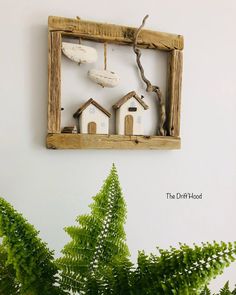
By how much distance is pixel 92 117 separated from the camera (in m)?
0.88

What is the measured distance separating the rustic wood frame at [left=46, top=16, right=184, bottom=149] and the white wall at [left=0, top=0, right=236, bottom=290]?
0.13 feet

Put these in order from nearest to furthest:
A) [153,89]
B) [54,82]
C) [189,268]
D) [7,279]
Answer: [189,268] < [7,279] < [54,82] < [153,89]

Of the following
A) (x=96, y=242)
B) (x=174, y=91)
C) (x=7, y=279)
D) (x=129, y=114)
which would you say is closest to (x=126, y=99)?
(x=129, y=114)

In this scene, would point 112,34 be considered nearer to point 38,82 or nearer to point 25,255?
point 38,82

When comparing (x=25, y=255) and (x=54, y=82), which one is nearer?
(x=25, y=255)

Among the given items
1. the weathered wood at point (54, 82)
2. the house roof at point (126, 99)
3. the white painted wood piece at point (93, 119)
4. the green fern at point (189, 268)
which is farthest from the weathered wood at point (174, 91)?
the green fern at point (189, 268)

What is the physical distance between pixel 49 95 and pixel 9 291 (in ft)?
1.55

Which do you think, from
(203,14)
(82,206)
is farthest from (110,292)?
(203,14)

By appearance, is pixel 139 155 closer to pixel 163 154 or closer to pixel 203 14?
pixel 163 154

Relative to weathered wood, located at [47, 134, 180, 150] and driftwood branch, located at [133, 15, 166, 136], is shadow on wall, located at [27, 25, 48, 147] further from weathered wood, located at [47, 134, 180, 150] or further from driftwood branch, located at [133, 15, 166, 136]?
driftwood branch, located at [133, 15, 166, 136]

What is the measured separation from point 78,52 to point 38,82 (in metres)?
0.13

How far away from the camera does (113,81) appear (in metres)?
0.89

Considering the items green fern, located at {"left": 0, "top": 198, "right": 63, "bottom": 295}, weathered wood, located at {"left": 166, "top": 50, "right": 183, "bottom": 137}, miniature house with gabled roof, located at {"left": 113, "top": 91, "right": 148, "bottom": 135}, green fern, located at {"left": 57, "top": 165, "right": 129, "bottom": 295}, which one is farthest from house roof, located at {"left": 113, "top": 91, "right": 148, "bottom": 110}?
green fern, located at {"left": 0, "top": 198, "right": 63, "bottom": 295}

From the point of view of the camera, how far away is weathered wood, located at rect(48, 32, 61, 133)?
0.83 m
